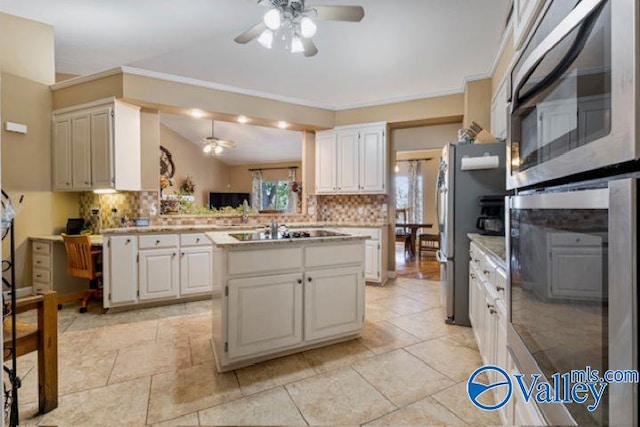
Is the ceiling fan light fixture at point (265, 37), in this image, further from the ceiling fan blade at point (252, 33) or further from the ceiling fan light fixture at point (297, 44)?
the ceiling fan light fixture at point (297, 44)

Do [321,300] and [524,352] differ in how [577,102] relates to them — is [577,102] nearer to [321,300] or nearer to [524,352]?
[524,352]

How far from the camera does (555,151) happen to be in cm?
71

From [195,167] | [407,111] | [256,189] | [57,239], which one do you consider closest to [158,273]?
[57,239]

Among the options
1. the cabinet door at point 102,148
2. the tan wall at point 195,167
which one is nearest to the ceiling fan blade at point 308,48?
the cabinet door at point 102,148

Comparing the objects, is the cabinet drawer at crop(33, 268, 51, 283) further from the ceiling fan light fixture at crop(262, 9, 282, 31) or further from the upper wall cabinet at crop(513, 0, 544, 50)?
the upper wall cabinet at crop(513, 0, 544, 50)

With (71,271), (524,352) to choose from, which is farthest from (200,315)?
(524,352)

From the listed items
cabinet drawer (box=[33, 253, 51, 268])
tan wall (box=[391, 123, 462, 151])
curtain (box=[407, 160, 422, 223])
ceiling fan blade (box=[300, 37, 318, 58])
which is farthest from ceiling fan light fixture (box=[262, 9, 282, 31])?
curtain (box=[407, 160, 422, 223])

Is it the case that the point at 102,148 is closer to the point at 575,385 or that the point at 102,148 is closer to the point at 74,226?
the point at 74,226

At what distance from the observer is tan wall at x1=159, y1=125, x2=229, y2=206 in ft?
23.4

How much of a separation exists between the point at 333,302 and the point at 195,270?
2.07 m

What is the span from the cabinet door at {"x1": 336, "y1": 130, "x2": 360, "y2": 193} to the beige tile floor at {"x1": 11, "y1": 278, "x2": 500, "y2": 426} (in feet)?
7.77

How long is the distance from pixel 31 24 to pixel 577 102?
540 centimetres

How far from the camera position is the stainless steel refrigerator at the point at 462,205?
114 inches

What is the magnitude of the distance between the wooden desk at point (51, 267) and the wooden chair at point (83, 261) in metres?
0.22
